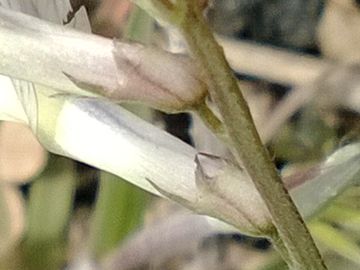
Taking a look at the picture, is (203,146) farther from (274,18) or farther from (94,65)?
(274,18)

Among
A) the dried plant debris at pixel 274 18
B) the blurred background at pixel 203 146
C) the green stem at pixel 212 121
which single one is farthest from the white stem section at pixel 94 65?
the dried plant debris at pixel 274 18

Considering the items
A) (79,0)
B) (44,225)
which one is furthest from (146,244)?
(79,0)

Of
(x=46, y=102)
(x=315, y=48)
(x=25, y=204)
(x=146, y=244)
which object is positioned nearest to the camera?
(x=46, y=102)

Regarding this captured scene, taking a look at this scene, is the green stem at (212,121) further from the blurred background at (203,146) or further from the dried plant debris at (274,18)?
the dried plant debris at (274,18)

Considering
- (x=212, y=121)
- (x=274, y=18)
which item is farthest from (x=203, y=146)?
(x=274, y=18)

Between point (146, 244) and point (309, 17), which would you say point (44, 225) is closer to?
point (146, 244)

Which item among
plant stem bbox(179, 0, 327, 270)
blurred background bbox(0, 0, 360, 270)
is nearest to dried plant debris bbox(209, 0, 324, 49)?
blurred background bbox(0, 0, 360, 270)
